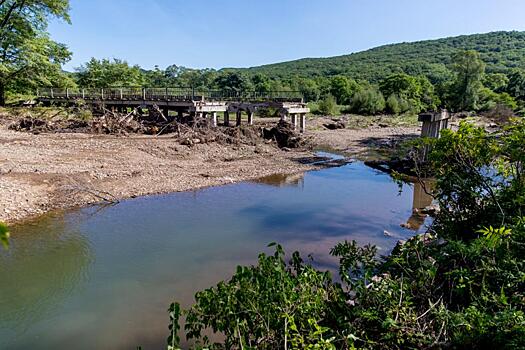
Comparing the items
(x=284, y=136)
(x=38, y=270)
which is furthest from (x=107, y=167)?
(x=284, y=136)

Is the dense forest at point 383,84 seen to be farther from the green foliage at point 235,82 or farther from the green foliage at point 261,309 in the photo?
the green foliage at point 261,309

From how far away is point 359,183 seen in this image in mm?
18109

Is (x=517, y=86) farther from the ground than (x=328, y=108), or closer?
farther from the ground

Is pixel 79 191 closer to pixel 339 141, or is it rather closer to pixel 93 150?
pixel 93 150

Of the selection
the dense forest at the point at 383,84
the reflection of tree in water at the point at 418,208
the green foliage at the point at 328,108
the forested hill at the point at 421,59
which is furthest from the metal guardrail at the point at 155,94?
the forested hill at the point at 421,59

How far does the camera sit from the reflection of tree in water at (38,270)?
6.93 meters

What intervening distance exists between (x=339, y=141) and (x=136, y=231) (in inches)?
935

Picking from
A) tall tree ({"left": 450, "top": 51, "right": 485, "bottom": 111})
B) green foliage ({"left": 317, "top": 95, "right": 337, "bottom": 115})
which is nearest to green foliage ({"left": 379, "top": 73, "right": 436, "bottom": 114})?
tall tree ({"left": 450, "top": 51, "right": 485, "bottom": 111})

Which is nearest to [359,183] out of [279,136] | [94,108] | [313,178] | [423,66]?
[313,178]

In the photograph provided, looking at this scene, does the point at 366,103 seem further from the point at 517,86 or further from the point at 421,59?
the point at 421,59

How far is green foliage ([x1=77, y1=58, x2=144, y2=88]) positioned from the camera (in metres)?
48.3

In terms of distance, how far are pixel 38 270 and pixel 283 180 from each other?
458 inches

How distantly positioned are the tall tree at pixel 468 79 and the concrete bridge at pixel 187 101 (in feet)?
106

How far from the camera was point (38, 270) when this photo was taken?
845 centimetres
